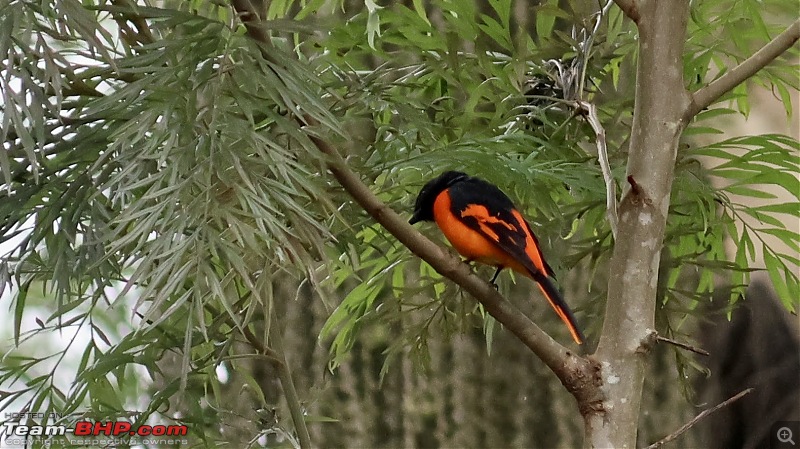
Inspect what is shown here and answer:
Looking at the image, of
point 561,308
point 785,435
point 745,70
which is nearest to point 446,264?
point 561,308

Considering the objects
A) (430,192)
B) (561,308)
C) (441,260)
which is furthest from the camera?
(430,192)

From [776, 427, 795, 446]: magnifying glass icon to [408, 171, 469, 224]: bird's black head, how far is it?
0.88 metres

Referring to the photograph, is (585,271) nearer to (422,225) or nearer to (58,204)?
(422,225)

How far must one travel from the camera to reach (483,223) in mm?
1088

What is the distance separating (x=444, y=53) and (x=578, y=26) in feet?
0.57

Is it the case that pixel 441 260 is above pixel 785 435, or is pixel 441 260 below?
above

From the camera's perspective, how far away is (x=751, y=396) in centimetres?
192

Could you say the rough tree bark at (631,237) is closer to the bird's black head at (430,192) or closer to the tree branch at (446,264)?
the tree branch at (446,264)

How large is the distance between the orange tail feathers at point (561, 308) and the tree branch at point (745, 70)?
0.24 meters

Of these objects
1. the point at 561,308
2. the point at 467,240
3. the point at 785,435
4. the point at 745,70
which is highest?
the point at 745,70

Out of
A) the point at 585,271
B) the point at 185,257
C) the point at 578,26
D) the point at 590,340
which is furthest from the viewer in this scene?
the point at 585,271

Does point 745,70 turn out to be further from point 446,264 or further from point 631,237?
point 446,264

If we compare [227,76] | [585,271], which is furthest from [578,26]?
[585,271]

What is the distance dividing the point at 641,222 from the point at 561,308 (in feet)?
0.46
